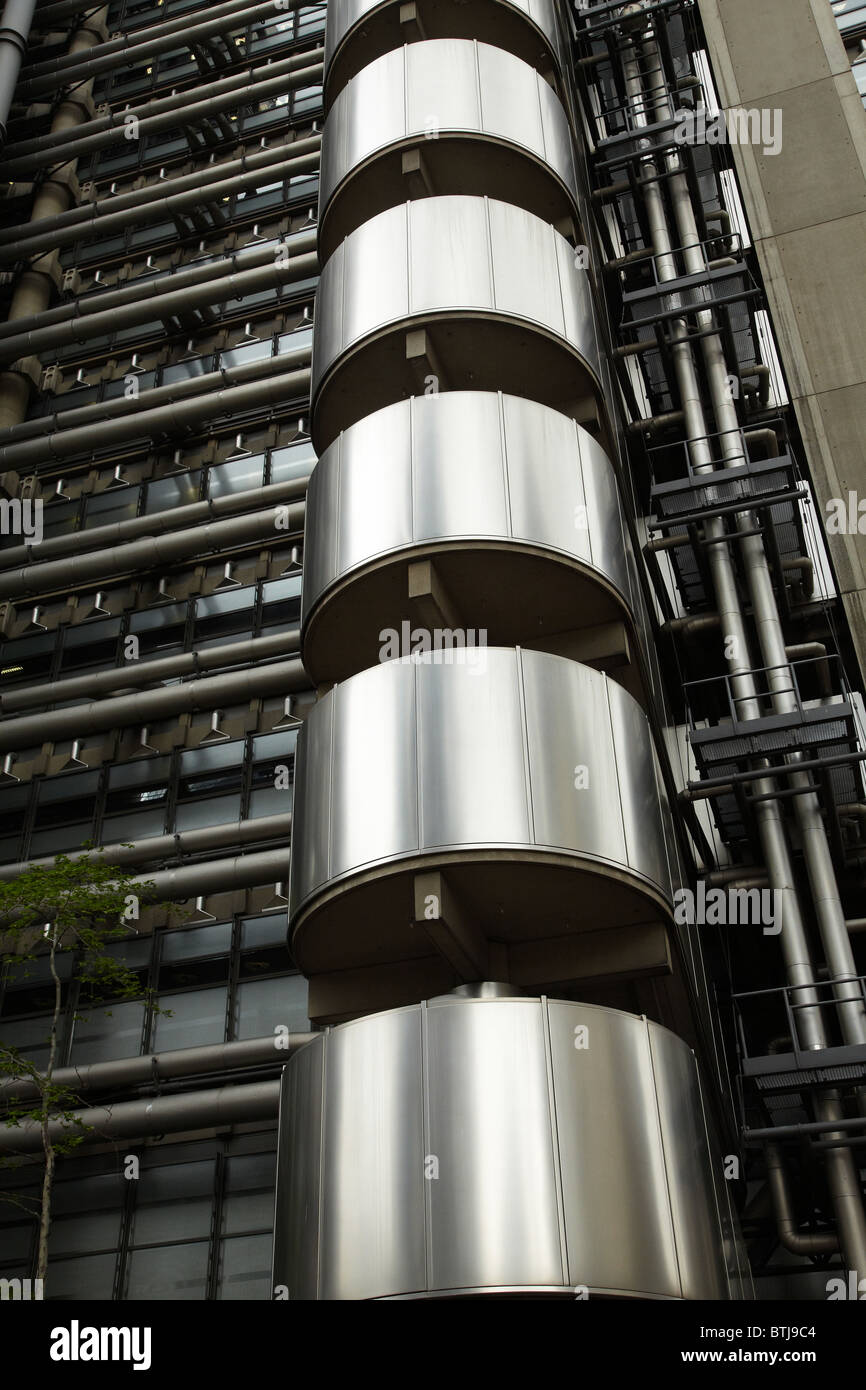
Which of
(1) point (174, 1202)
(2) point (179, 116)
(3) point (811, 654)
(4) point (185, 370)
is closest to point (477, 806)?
(3) point (811, 654)

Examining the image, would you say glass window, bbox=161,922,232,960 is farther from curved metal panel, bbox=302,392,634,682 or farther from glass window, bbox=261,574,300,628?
curved metal panel, bbox=302,392,634,682

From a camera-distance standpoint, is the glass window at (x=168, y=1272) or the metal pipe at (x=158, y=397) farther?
the metal pipe at (x=158, y=397)

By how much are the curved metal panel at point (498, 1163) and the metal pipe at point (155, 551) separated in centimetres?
1660

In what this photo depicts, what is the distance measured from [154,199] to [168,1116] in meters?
25.8

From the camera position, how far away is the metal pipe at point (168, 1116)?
20656 millimetres

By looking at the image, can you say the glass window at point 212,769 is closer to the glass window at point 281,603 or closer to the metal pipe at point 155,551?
the glass window at point 281,603

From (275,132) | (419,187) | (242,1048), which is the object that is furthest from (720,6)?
(242,1048)

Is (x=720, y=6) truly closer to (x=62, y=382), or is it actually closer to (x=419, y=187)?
(x=419, y=187)

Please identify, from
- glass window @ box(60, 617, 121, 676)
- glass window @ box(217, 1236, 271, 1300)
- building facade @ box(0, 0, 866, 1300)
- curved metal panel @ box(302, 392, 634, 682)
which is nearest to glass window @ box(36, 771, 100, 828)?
building facade @ box(0, 0, 866, 1300)

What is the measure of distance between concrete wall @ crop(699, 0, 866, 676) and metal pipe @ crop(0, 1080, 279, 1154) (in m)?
11.9

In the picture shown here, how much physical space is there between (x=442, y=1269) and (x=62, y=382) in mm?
29372

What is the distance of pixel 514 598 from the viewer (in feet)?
54.0

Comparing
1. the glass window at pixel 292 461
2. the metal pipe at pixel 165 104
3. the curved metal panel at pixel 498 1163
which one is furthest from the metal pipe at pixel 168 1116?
the metal pipe at pixel 165 104

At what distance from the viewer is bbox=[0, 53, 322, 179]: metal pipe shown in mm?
35906
